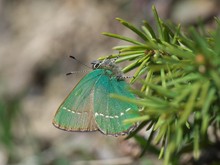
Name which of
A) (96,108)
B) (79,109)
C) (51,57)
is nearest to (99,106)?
(96,108)

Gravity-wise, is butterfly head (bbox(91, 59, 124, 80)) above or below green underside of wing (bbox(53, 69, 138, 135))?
above

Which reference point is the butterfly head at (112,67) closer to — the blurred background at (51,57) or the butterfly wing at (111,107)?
the butterfly wing at (111,107)

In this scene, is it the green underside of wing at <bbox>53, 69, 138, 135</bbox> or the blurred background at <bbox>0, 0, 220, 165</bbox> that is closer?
the green underside of wing at <bbox>53, 69, 138, 135</bbox>

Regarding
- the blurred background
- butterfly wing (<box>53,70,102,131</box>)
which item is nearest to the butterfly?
butterfly wing (<box>53,70,102,131</box>)

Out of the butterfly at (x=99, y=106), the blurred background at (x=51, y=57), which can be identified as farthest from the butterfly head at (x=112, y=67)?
the blurred background at (x=51, y=57)

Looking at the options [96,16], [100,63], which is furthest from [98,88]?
[96,16]

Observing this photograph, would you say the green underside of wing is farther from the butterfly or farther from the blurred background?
the blurred background

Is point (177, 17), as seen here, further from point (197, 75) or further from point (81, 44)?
point (197, 75)
